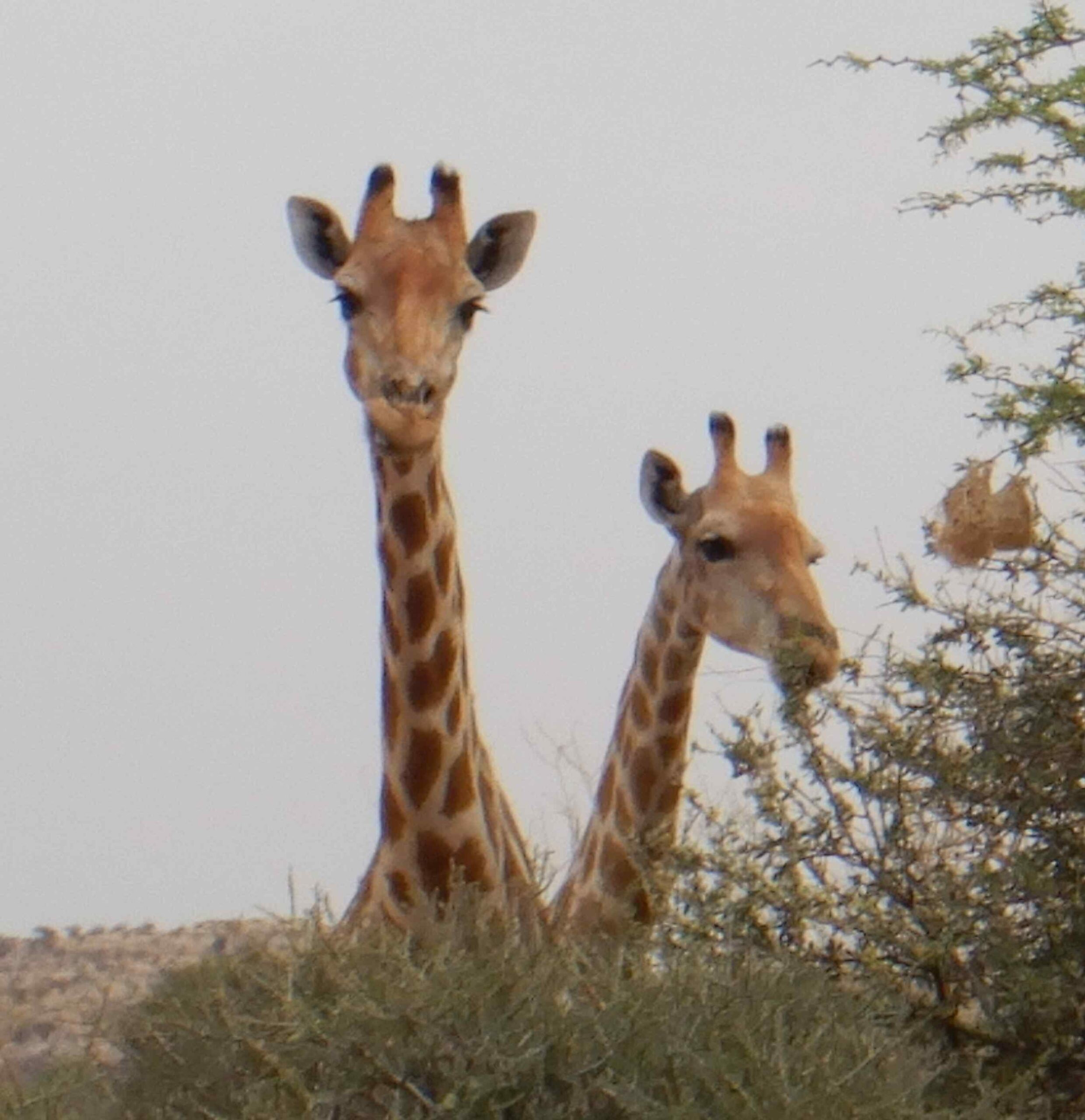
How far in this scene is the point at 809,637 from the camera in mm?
9148

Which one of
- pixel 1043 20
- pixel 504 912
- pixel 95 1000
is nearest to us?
pixel 504 912

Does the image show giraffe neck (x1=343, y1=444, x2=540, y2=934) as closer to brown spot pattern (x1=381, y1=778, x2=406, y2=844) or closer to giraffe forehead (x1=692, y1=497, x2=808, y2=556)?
brown spot pattern (x1=381, y1=778, x2=406, y2=844)

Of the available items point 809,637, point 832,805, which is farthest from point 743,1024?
point 809,637

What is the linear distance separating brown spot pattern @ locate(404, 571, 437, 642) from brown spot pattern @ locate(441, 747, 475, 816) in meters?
0.45

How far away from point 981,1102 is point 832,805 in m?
1.80

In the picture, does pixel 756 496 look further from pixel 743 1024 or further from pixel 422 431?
pixel 743 1024

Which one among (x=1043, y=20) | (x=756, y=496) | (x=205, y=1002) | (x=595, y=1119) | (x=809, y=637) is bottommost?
(x=595, y=1119)

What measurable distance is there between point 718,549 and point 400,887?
7.31 feet

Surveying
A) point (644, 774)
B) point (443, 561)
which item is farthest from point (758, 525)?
point (443, 561)

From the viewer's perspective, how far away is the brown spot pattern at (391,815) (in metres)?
8.29

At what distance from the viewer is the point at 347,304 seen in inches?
325

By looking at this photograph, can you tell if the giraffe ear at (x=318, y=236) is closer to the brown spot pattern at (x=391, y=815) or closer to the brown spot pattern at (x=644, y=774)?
the brown spot pattern at (x=391, y=815)

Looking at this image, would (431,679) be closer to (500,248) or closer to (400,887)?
(400,887)

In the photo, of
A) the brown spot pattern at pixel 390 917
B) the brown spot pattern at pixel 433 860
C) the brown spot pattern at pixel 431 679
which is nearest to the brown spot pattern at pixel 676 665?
the brown spot pattern at pixel 431 679
